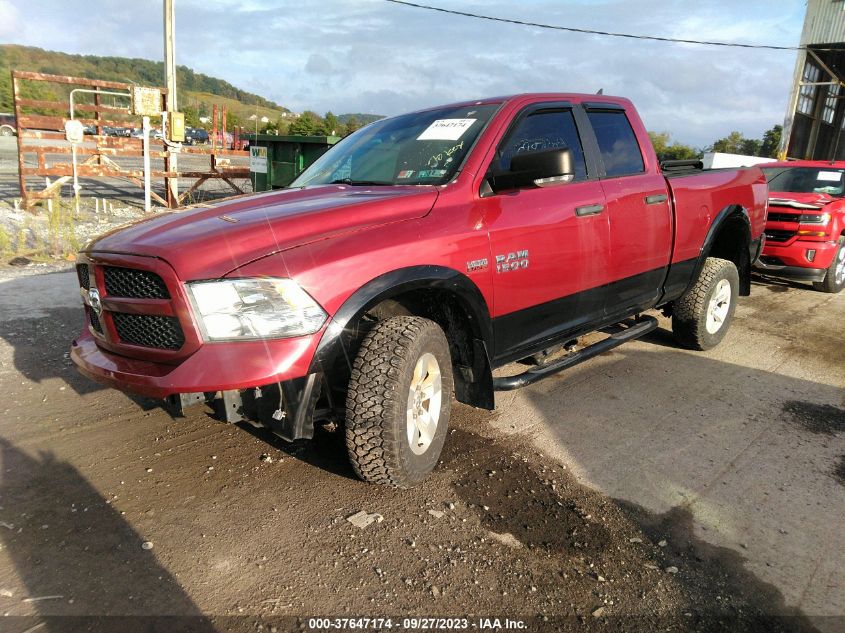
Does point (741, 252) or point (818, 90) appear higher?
point (818, 90)

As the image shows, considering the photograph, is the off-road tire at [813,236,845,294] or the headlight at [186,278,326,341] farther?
the off-road tire at [813,236,845,294]

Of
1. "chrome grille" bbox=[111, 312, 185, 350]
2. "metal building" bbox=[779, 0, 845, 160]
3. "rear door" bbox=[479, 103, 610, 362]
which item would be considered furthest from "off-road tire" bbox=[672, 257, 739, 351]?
"metal building" bbox=[779, 0, 845, 160]

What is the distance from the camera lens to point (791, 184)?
27.9 ft

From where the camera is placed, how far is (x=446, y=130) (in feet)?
12.1

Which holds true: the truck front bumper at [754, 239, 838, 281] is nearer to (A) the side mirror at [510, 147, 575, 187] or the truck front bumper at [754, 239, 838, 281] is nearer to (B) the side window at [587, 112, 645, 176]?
(B) the side window at [587, 112, 645, 176]

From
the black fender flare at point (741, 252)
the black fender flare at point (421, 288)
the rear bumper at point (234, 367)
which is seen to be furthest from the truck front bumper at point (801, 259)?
the rear bumper at point (234, 367)

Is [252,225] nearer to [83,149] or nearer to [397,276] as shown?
[397,276]

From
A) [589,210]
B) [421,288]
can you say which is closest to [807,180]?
[589,210]

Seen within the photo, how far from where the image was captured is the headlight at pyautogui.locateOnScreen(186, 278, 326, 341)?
2486mm

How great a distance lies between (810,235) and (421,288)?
21.9 ft

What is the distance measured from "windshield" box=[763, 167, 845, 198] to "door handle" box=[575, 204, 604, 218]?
5967 mm

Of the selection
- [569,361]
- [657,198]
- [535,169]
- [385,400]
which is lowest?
[569,361]

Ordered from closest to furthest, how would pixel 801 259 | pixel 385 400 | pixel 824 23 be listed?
pixel 385 400 → pixel 801 259 → pixel 824 23

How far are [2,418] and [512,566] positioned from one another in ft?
10.4
